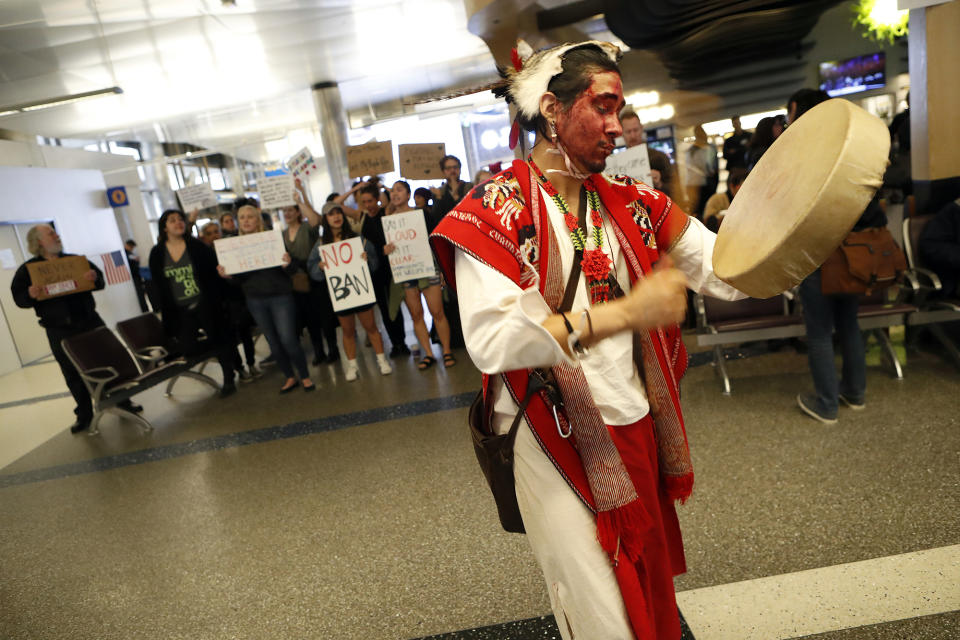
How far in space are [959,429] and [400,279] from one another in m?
4.03

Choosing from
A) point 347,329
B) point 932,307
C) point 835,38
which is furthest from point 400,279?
point 835,38

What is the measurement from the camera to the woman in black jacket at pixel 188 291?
5562 millimetres

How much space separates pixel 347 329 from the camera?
5531 millimetres

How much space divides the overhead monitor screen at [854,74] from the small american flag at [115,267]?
40.4 feet

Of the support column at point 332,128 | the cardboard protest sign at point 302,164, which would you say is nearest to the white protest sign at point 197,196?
the cardboard protest sign at point 302,164

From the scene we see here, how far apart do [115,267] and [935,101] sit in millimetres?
13378

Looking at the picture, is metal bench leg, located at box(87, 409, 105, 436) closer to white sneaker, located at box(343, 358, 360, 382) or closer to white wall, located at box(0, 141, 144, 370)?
white sneaker, located at box(343, 358, 360, 382)

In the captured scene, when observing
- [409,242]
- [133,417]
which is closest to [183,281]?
[133,417]

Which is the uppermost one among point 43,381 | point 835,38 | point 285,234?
point 835,38

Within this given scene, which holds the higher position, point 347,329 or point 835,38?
point 835,38

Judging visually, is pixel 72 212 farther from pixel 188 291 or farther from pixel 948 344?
pixel 948 344

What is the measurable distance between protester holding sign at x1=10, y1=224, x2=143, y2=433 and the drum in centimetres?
573

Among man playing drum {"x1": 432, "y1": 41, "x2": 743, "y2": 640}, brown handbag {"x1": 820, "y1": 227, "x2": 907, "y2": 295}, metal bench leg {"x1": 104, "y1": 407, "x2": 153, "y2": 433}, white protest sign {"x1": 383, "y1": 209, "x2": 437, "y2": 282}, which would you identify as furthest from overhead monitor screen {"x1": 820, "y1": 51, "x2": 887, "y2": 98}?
metal bench leg {"x1": 104, "y1": 407, "x2": 153, "y2": 433}

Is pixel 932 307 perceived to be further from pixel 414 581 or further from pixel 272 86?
pixel 272 86
